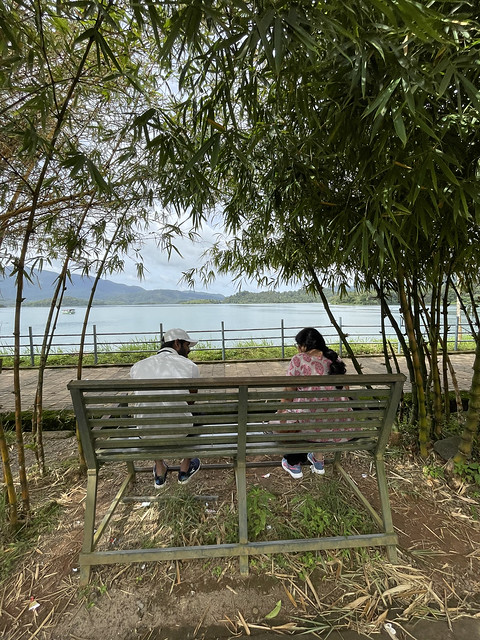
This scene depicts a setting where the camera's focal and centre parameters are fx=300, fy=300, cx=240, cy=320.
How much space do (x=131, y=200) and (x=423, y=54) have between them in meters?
1.71

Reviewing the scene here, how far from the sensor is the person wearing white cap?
5.19 ft

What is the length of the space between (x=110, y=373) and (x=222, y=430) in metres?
4.59

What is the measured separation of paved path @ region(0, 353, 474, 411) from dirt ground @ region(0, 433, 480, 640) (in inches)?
102

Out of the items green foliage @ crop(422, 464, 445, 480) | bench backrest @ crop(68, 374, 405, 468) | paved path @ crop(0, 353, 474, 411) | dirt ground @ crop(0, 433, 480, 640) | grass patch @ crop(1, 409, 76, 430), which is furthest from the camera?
paved path @ crop(0, 353, 474, 411)

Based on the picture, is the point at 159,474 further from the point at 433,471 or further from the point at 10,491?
the point at 433,471

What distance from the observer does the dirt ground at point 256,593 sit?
1.03 metres

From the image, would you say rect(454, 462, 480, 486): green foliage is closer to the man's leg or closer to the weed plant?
the weed plant

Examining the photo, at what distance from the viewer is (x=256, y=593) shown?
3.76 feet

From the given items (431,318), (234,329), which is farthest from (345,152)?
(234,329)

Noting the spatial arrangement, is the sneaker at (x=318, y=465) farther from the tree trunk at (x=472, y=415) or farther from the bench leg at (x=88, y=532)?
the bench leg at (x=88, y=532)

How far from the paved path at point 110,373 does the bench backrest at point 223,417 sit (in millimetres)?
2736

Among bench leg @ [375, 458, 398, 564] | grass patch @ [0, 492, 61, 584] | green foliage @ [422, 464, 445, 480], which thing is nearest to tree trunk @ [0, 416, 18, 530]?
grass patch @ [0, 492, 61, 584]

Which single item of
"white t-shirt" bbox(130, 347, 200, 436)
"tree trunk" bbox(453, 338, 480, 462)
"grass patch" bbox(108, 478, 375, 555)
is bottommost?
"grass patch" bbox(108, 478, 375, 555)

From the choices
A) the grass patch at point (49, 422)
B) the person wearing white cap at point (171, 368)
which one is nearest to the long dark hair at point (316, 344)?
the person wearing white cap at point (171, 368)
